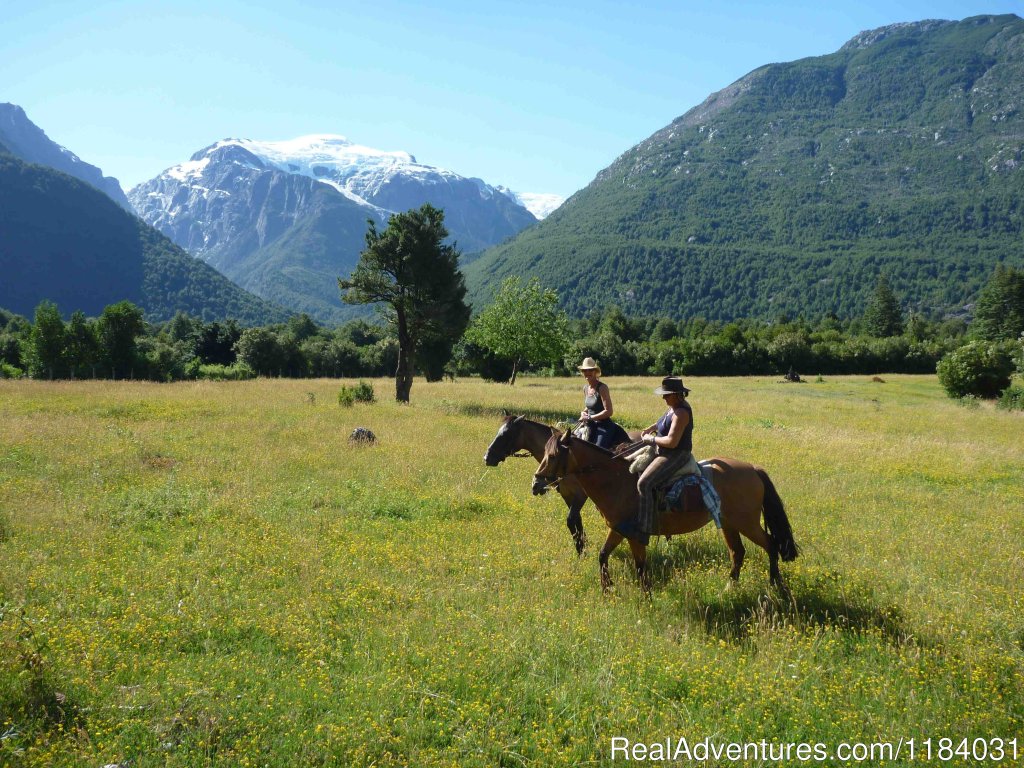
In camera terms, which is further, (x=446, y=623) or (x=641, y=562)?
(x=641, y=562)

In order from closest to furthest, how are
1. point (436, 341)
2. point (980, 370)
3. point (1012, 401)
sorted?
point (1012, 401)
point (980, 370)
point (436, 341)

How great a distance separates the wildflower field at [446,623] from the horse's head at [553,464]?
1351 millimetres

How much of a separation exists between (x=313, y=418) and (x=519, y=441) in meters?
13.4

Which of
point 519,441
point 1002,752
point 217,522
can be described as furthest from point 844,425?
point 217,522

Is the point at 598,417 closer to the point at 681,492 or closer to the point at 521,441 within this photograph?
A: the point at 521,441

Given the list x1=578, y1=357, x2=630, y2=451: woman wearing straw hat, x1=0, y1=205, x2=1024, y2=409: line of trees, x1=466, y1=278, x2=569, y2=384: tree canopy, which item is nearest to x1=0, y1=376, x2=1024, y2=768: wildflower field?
x1=578, y1=357, x2=630, y2=451: woman wearing straw hat

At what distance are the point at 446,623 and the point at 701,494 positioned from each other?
373 cm

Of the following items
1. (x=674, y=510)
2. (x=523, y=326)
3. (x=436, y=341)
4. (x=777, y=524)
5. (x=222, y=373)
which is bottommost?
(x=222, y=373)

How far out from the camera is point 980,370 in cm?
4128

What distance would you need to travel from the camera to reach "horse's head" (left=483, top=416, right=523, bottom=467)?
30.4 feet

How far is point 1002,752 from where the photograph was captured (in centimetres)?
444

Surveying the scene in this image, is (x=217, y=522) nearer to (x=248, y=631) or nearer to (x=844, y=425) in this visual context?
(x=248, y=631)

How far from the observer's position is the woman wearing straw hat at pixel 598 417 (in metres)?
9.30

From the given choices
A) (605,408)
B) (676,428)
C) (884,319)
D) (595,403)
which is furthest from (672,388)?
(884,319)
